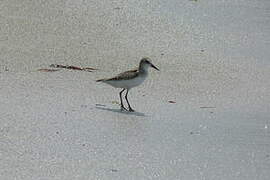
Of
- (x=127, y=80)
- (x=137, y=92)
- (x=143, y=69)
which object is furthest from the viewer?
(x=137, y=92)

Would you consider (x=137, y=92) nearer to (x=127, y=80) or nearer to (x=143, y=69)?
(x=143, y=69)

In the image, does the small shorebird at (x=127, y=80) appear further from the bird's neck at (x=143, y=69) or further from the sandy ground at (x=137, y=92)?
the sandy ground at (x=137, y=92)

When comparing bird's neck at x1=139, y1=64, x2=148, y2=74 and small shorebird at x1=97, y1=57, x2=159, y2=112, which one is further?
bird's neck at x1=139, y1=64, x2=148, y2=74

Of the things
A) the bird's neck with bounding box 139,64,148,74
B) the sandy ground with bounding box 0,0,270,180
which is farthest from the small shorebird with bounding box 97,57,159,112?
the sandy ground with bounding box 0,0,270,180

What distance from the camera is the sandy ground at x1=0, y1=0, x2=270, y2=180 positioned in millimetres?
6031

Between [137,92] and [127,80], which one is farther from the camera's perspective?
[137,92]

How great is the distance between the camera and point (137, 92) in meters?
8.56

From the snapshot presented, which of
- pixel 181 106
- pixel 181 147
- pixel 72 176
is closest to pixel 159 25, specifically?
pixel 181 106

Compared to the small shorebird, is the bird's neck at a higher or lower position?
higher

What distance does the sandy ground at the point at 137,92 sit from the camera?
6.03 metres

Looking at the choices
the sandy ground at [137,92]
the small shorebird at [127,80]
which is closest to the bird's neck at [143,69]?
the small shorebird at [127,80]

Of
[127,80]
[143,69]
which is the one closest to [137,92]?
[143,69]

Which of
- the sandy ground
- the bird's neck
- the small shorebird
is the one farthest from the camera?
the bird's neck

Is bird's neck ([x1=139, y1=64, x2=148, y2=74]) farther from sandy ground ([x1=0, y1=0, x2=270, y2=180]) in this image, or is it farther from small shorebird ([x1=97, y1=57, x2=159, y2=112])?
sandy ground ([x1=0, y1=0, x2=270, y2=180])
